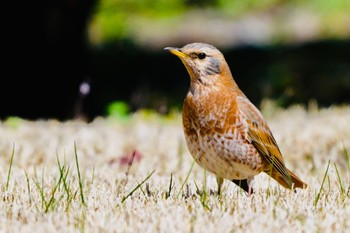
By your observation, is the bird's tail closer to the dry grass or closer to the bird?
the bird

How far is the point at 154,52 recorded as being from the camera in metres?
15.3

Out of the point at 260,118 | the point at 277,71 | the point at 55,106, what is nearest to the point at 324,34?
the point at 277,71

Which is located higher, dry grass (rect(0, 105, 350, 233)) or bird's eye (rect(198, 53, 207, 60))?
bird's eye (rect(198, 53, 207, 60))

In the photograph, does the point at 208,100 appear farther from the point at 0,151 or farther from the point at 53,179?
the point at 0,151

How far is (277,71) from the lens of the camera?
12.9 meters

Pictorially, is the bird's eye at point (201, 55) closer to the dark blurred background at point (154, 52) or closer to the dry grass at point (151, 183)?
the dry grass at point (151, 183)

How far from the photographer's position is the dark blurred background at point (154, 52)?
9.02m

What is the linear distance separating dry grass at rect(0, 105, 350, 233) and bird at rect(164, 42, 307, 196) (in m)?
0.18

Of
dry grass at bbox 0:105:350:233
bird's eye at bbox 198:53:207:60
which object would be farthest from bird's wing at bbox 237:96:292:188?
bird's eye at bbox 198:53:207:60

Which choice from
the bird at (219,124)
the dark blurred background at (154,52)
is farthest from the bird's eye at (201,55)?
the dark blurred background at (154,52)

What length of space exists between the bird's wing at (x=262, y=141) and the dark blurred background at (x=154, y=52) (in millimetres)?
2266

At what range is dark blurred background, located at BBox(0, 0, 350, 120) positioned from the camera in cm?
902

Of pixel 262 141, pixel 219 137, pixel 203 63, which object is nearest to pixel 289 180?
pixel 262 141

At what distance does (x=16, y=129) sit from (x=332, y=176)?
288 cm
